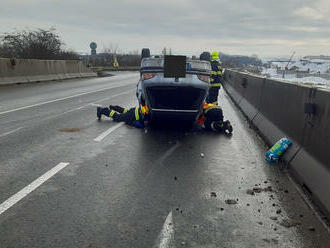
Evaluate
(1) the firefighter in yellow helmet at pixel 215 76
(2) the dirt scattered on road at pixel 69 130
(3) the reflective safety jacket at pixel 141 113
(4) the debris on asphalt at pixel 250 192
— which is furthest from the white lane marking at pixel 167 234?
(1) the firefighter in yellow helmet at pixel 215 76

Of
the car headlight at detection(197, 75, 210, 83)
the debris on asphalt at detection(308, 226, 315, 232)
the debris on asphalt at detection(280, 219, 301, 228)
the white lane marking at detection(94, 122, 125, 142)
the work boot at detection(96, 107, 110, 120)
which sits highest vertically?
the car headlight at detection(197, 75, 210, 83)

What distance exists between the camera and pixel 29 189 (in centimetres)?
429

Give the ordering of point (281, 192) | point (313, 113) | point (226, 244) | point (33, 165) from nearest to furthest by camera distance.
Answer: point (226, 244) → point (281, 192) → point (313, 113) → point (33, 165)

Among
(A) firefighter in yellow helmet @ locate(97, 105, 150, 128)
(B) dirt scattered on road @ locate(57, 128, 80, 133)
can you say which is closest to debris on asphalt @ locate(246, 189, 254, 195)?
(A) firefighter in yellow helmet @ locate(97, 105, 150, 128)

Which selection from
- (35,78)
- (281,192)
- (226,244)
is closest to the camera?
(226,244)

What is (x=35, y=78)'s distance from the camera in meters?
21.6

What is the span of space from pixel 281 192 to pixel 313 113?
126 centimetres

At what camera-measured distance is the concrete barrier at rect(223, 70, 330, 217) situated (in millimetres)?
4133

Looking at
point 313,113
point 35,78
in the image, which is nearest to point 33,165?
point 313,113

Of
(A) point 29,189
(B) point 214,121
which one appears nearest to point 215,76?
(B) point 214,121

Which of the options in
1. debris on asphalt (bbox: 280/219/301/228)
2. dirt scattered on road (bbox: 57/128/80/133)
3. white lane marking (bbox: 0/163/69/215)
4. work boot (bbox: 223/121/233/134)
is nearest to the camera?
debris on asphalt (bbox: 280/219/301/228)

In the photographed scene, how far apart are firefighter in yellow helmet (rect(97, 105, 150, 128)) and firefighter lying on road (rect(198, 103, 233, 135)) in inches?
60.5

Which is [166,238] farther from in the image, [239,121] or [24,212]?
[239,121]

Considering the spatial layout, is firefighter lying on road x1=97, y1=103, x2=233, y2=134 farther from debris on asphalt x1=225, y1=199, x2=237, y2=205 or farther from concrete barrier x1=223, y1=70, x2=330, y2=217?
debris on asphalt x1=225, y1=199, x2=237, y2=205
